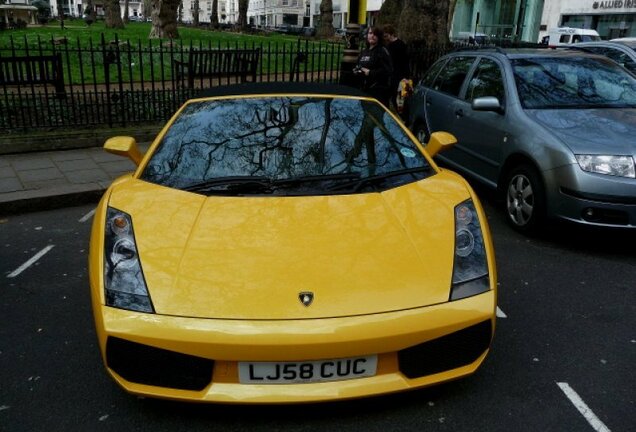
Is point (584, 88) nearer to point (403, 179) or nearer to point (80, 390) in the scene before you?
point (403, 179)

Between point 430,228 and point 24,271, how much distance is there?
308cm

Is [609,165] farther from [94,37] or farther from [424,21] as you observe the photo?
[94,37]

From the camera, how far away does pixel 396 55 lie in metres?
8.82

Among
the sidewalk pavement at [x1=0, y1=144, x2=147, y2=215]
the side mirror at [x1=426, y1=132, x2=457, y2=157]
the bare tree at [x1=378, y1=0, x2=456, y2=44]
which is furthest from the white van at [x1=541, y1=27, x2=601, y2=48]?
the side mirror at [x1=426, y1=132, x2=457, y2=157]

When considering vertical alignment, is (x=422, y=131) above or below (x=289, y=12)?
below

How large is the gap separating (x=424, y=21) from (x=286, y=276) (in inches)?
422

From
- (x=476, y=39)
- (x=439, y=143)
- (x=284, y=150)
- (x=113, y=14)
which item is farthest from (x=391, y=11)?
(x=113, y=14)

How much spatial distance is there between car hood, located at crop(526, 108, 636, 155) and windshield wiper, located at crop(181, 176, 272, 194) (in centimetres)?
276

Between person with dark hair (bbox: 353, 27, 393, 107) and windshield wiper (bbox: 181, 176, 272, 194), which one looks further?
person with dark hair (bbox: 353, 27, 393, 107)

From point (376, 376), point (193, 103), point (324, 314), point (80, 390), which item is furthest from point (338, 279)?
point (193, 103)

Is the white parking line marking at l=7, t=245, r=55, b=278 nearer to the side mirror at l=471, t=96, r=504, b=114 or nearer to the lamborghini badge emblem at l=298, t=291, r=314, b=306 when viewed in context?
the lamborghini badge emblem at l=298, t=291, r=314, b=306

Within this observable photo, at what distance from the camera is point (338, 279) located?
227cm

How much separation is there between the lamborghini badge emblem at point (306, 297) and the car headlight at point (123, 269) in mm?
597

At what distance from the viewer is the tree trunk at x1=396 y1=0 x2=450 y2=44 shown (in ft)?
38.3
